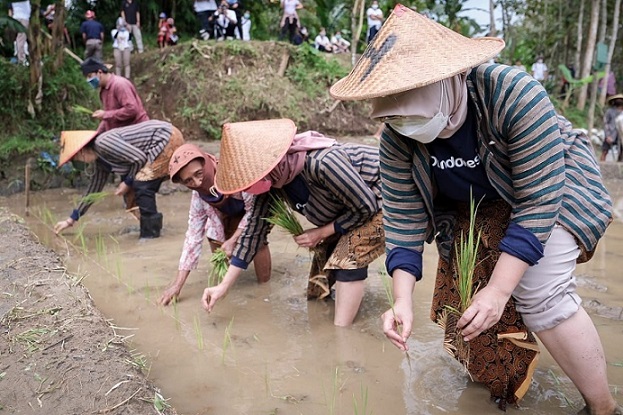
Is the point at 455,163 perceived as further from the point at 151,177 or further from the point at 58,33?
the point at 58,33

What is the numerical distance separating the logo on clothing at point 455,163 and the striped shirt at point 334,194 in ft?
3.02

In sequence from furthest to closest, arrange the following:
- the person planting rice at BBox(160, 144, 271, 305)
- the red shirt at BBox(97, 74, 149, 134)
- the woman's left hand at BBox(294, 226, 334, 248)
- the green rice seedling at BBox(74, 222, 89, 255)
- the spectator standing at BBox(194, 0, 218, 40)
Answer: the spectator standing at BBox(194, 0, 218, 40)
the red shirt at BBox(97, 74, 149, 134)
the green rice seedling at BBox(74, 222, 89, 255)
the person planting rice at BBox(160, 144, 271, 305)
the woman's left hand at BBox(294, 226, 334, 248)

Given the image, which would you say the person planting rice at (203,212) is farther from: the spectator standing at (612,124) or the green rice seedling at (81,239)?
the spectator standing at (612,124)

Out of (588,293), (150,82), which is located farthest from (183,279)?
(150,82)

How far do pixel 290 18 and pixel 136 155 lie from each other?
8042 millimetres

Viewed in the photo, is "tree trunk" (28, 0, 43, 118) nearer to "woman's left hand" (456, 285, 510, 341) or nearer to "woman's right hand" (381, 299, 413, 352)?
"woman's right hand" (381, 299, 413, 352)

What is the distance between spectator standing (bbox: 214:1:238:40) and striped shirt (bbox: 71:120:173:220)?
6.72 m

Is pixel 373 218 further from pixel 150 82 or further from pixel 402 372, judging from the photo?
pixel 150 82

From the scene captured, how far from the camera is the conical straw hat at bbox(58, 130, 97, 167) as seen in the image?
15.3 ft

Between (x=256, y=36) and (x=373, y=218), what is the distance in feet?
39.8

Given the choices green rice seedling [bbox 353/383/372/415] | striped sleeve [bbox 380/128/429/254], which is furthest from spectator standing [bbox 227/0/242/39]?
striped sleeve [bbox 380/128/429/254]

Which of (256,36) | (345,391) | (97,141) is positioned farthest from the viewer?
(256,36)

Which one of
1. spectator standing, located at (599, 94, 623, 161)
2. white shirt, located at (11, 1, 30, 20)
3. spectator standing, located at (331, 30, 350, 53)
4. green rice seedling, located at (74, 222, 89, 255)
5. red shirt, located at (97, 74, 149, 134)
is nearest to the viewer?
green rice seedling, located at (74, 222, 89, 255)

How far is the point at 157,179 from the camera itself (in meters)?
4.74
